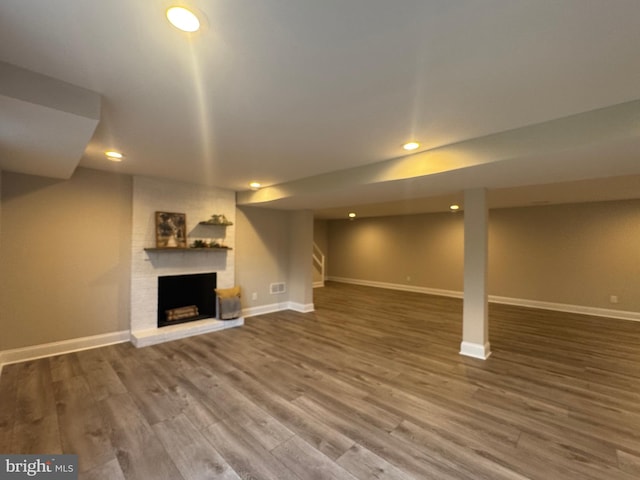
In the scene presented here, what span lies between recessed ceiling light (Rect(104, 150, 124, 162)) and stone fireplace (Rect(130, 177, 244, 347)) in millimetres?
842

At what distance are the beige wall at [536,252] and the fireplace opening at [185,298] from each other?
581 cm

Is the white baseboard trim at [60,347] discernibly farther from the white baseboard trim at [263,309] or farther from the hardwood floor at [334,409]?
the white baseboard trim at [263,309]

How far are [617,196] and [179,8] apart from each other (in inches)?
281

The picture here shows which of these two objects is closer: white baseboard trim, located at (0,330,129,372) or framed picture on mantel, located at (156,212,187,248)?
white baseboard trim, located at (0,330,129,372)

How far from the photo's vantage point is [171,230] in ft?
14.5

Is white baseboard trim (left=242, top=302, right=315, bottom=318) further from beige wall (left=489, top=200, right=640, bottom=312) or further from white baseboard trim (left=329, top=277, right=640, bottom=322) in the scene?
beige wall (left=489, top=200, right=640, bottom=312)

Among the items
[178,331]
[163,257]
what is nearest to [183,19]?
[163,257]

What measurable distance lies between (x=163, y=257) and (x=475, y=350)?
4.58 meters

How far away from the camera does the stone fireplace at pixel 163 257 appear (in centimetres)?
411

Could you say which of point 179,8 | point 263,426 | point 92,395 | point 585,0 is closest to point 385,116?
point 585,0

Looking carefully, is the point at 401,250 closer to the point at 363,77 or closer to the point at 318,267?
the point at 318,267

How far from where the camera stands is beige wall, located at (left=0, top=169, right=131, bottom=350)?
3301mm

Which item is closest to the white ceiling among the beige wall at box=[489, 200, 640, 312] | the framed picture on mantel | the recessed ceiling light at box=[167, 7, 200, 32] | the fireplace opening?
the recessed ceiling light at box=[167, 7, 200, 32]

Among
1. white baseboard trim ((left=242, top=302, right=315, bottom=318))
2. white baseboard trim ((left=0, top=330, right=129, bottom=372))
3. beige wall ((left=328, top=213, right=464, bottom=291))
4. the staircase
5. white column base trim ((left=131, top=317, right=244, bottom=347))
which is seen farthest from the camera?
the staircase
